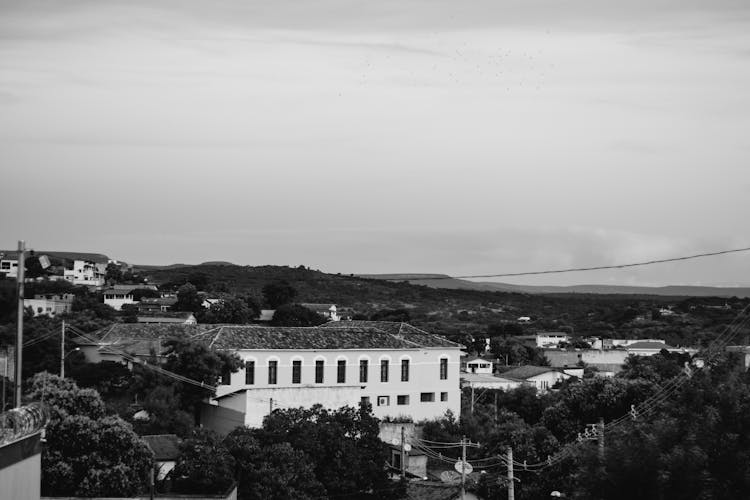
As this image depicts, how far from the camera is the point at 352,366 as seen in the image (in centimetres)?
4759

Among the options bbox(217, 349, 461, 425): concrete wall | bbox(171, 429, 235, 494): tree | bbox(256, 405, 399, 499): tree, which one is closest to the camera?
bbox(171, 429, 235, 494): tree

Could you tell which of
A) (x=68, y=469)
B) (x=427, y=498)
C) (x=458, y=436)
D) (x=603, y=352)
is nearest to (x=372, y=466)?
(x=427, y=498)

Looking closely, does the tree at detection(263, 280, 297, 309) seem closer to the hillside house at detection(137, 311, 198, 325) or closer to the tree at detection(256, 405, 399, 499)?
the hillside house at detection(137, 311, 198, 325)

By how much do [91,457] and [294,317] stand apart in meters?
42.6

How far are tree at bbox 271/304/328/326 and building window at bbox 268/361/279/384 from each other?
78.6 feet

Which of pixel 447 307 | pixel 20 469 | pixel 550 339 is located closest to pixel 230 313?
pixel 550 339

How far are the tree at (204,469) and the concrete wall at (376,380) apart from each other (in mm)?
11977

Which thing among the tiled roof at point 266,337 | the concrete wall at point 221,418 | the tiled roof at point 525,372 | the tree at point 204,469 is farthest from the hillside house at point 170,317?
the tree at point 204,469

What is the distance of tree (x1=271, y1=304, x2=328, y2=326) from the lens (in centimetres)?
7119

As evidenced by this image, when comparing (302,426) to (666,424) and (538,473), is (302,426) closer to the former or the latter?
(538,473)

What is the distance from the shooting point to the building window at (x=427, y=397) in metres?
48.9

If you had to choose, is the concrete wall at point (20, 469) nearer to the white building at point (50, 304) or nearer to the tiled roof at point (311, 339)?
the tiled roof at point (311, 339)

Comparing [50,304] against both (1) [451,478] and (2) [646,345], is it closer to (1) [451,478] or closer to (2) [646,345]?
(2) [646,345]

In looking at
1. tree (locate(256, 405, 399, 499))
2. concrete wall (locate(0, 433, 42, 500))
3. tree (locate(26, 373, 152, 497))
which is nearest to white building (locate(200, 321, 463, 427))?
tree (locate(256, 405, 399, 499))
